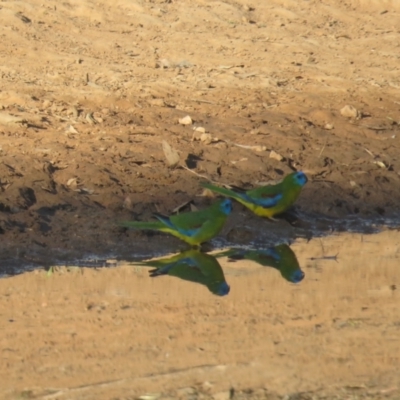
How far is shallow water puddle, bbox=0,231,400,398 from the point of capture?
19.1ft

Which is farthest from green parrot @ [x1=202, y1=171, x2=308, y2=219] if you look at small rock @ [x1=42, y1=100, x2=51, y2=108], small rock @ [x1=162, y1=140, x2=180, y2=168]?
small rock @ [x1=42, y1=100, x2=51, y2=108]

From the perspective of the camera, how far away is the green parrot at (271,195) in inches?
344

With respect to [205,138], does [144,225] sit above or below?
below

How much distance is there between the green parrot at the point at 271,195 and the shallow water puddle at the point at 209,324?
48cm

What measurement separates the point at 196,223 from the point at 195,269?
17.7 inches

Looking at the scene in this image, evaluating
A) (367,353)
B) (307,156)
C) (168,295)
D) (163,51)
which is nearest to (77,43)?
(163,51)

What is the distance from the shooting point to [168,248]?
8273mm

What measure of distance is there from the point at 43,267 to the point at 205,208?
168cm

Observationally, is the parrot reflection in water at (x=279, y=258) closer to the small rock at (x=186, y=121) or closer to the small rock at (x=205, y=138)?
the small rock at (x=205, y=138)

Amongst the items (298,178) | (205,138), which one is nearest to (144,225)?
(298,178)

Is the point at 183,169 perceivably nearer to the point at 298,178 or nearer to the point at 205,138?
the point at 205,138

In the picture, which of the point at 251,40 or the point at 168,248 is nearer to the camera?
the point at 168,248

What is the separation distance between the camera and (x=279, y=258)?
8.21m

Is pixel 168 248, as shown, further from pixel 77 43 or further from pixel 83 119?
pixel 77 43
